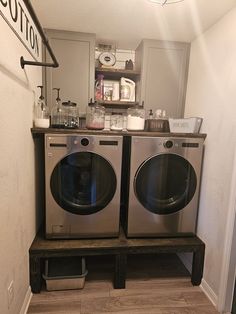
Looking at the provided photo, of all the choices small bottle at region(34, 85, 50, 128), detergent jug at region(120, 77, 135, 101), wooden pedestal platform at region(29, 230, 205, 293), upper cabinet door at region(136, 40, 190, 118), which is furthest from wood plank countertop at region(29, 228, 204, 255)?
detergent jug at region(120, 77, 135, 101)

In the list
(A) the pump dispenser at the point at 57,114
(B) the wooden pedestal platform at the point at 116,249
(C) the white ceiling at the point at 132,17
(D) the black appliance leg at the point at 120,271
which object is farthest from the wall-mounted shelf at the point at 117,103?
(D) the black appliance leg at the point at 120,271

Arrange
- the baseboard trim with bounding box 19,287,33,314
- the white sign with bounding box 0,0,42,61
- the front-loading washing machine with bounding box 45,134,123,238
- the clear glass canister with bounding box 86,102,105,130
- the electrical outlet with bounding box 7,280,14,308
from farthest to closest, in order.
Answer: the clear glass canister with bounding box 86,102,105,130, the front-loading washing machine with bounding box 45,134,123,238, the baseboard trim with bounding box 19,287,33,314, the electrical outlet with bounding box 7,280,14,308, the white sign with bounding box 0,0,42,61

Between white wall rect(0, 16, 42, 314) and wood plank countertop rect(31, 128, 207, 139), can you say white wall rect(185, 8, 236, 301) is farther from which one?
white wall rect(0, 16, 42, 314)

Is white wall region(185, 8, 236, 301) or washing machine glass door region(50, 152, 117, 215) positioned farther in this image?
washing machine glass door region(50, 152, 117, 215)

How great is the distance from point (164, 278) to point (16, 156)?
1678 mm

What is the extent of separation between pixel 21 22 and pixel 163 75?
144 centimetres

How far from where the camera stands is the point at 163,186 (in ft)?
6.50

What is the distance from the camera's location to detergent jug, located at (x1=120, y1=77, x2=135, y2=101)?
240cm

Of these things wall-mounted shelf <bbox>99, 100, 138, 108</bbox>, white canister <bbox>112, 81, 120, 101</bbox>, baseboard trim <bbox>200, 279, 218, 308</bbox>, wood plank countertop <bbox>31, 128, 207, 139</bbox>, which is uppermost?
white canister <bbox>112, 81, 120, 101</bbox>

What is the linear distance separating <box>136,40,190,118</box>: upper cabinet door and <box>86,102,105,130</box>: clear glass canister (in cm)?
49

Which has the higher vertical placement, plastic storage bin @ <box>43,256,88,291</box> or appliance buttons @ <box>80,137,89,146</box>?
appliance buttons @ <box>80,137,89,146</box>

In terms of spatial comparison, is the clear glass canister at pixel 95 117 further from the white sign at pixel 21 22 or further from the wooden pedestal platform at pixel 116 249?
the wooden pedestal platform at pixel 116 249

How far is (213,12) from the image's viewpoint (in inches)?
66.4

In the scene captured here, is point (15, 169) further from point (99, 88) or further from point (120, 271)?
point (99, 88)
